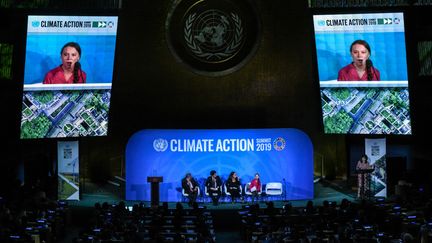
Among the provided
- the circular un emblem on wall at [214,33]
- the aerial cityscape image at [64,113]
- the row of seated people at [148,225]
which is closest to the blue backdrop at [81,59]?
the aerial cityscape image at [64,113]

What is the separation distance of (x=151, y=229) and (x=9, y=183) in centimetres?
898

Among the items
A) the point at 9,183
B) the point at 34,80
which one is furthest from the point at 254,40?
the point at 9,183

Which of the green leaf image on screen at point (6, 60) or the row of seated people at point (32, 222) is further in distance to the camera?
the green leaf image on screen at point (6, 60)

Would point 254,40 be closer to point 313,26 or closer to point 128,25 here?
point 313,26

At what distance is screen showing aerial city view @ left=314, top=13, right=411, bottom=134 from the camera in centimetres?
2533

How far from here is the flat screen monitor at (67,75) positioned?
2481 cm

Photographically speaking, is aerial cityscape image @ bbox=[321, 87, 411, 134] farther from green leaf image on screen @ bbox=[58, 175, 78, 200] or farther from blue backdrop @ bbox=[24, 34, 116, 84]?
green leaf image on screen @ bbox=[58, 175, 78, 200]

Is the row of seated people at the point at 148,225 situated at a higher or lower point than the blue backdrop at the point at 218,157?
lower

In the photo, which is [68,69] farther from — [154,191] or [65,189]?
[154,191]

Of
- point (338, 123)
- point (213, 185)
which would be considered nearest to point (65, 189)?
point (213, 185)

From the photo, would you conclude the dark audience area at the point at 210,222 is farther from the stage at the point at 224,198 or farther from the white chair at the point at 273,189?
the white chair at the point at 273,189

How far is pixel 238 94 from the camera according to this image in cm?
2769

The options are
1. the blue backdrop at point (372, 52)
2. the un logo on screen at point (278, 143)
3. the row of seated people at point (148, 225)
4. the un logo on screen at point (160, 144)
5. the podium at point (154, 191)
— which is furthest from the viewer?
the un logo on screen at point (278, 143)

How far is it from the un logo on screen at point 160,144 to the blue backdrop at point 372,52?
5.31 m
